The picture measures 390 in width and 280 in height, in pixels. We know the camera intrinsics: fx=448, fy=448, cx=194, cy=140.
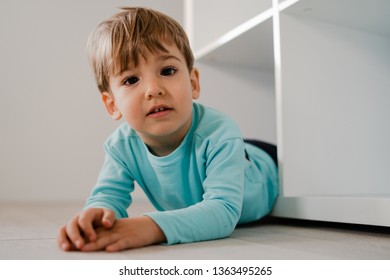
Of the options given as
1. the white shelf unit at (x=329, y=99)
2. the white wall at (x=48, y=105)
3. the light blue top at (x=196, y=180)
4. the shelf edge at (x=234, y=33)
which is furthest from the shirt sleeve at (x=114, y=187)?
the white wall at (x=48, y=105)

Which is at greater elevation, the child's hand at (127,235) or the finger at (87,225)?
the finger at (87,225)

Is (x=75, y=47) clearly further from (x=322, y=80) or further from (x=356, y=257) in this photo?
(x=356, y=257)

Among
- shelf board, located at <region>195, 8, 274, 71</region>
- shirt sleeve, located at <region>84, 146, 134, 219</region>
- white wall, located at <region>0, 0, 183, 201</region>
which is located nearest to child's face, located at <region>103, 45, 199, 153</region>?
shirt sleeve, located at <region>84, 146, 134, 219</region>

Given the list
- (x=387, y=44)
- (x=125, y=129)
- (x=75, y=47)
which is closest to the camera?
(x=125, y=129)

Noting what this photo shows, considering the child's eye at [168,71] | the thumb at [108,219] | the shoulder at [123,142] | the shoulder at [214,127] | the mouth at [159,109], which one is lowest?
the thumb at [108,219]

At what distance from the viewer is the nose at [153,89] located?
74 centimetres

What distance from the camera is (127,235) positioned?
1.88 feet

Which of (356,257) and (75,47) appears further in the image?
(75,47)

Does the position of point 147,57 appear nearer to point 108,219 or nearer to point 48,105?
point 108,219

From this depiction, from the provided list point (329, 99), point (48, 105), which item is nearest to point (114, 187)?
point (329, 99)

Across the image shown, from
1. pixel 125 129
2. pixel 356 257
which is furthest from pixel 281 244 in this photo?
pixel 125 129

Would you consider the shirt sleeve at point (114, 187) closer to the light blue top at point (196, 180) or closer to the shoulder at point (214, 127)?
the light blue top at point (196, 180)

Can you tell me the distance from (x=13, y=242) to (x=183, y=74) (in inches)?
15.3

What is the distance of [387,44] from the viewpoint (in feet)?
3.51
